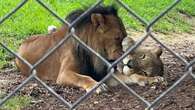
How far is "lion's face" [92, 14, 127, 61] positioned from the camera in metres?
6.62

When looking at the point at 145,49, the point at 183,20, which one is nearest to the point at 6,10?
the point at 183,20

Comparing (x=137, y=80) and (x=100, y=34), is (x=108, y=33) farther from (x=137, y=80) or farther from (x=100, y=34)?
(x=137, y=80)

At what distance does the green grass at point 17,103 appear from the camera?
564cm

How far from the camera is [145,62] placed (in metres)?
6.60

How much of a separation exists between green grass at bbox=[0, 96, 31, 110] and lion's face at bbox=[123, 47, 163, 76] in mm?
1147

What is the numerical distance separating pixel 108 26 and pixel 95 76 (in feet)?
1.65

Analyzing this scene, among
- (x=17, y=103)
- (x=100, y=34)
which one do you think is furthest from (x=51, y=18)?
(x=17, y=103)

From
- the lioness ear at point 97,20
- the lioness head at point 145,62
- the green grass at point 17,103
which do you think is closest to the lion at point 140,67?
the lioness head at point 145,62

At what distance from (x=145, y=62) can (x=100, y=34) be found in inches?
20.7

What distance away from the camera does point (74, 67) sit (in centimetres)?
668

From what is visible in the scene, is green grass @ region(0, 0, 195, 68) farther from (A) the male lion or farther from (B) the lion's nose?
→ (B) the lion's nose

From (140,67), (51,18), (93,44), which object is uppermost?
(51,18)

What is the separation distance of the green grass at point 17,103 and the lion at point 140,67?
91 centimetres

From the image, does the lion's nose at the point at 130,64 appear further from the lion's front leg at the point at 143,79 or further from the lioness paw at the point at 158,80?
the lioness paw at the point at 158,80
